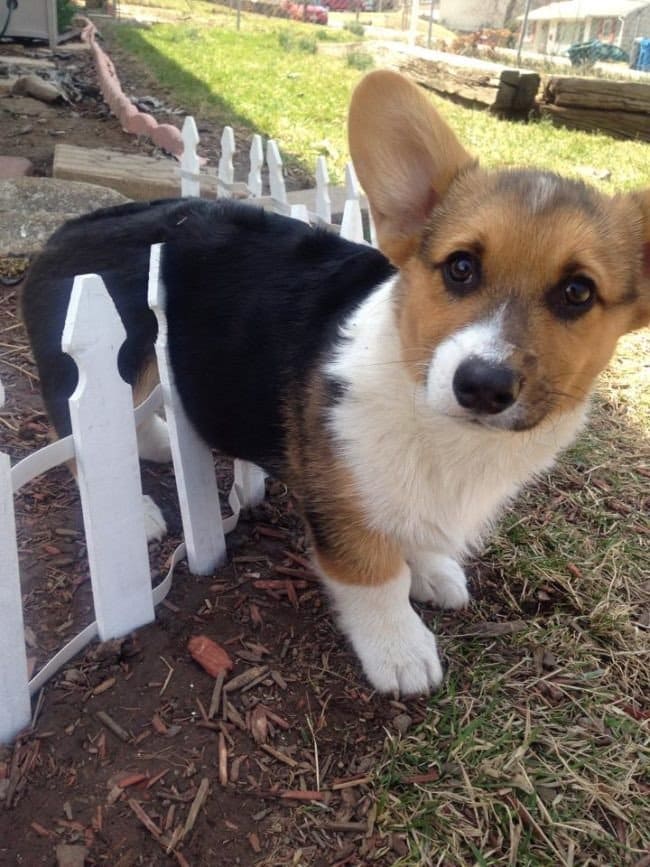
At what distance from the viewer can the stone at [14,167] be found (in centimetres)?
634

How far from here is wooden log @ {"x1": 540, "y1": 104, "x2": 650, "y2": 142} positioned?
11.2 meters

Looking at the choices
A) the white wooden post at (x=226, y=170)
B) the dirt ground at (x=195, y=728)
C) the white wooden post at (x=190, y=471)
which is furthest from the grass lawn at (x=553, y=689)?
the white wooden post at (x=226, y=170)

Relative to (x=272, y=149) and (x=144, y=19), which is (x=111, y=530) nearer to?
(x=272, y=149)

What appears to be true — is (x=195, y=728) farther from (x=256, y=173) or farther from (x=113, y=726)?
(x=256, y=173)

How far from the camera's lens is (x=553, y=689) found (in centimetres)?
269

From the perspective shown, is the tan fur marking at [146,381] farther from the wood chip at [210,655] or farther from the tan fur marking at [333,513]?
the wood chip at [210,655]

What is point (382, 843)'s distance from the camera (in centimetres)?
217

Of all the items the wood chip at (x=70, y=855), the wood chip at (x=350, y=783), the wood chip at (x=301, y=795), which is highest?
the wood chip at (x=70, y=855)

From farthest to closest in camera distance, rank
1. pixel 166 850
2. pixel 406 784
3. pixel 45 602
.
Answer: pixel 45 602 → pixel 406 784 → pixel 166 850

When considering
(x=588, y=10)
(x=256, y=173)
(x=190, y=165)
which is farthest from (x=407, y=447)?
(x=588, y=10)

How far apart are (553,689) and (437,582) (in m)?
0.55

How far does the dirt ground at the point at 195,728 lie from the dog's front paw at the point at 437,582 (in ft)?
0.27

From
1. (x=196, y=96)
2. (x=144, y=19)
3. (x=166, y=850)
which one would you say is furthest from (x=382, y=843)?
(x=144, y=19)

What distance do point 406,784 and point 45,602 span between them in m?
1.26
